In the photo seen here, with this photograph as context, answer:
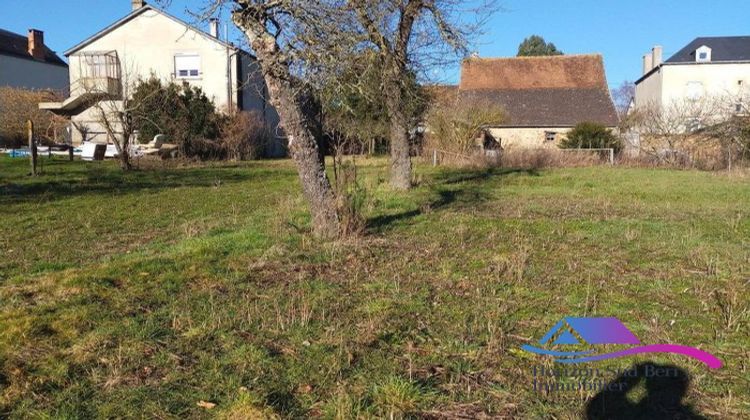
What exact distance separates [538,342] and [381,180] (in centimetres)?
1256

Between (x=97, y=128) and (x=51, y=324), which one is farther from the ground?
(x=97, y=128)

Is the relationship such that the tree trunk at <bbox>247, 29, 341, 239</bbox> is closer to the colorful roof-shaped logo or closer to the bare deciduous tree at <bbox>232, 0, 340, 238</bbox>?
the bare deciduous tree at <bbox>232, 0, 340, 238</bbox>

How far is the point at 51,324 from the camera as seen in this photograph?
4367 millimetres

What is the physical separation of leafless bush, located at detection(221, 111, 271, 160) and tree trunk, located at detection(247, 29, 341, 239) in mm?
22106

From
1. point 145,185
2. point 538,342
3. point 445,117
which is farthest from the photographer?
point 445,117

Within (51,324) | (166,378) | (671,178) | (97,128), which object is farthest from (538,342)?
(97,128)

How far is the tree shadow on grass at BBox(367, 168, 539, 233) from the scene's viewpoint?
367 inches

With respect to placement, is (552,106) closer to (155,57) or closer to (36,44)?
(155,57)

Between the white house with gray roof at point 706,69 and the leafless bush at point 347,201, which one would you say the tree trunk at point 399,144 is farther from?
the white house with gray roof at point 706,69

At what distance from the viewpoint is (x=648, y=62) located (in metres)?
51.4

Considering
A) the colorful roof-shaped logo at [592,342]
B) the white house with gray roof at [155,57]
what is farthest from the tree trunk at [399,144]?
the white house with gray roof at [155,57]

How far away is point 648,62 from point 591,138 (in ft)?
86.3

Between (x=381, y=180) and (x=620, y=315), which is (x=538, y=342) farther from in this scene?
(x=381, y=180)

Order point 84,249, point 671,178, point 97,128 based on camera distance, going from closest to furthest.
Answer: point 84,249 < point 671,178 < point 97,128
